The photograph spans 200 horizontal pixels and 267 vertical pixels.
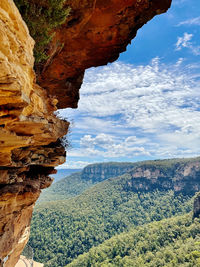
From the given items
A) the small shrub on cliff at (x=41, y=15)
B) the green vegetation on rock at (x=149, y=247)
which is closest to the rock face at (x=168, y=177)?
the green vegetation on rock at (x=149, y=247)

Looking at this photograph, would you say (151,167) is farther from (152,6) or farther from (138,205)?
(152,6)

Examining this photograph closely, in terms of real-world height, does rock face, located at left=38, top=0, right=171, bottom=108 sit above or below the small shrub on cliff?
above

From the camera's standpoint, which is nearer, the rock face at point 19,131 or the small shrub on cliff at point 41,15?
the rock face at point 19,131

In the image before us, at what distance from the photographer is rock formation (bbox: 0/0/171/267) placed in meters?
3.84

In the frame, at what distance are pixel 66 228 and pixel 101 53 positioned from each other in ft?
314

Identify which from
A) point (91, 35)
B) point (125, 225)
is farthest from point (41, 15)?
point (125, 225)

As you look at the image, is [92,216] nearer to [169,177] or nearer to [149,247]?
[149,247]

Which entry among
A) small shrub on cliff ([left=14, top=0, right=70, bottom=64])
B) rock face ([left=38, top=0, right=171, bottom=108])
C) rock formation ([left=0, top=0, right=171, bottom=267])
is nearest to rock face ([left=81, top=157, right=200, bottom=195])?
rock face ([left=38, top=0, right=171, bottom=108])

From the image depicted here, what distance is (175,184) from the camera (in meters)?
131

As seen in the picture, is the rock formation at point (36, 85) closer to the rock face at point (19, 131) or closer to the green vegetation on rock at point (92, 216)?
the rock face at point (19, 131)

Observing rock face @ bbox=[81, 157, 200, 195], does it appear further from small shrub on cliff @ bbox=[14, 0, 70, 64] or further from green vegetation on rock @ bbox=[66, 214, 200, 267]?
small shrub on cliff @ bbox=[14, 0, 70, 64]

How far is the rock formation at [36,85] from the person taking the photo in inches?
151

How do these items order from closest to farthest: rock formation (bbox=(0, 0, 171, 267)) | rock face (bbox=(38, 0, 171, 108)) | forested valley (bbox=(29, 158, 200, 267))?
rock formation (bbox=(0, 0, 171, 267))
rock face (bbox=(38, 0, 171, 108))
forested valley (bbox=(29, 158, 200, 267))

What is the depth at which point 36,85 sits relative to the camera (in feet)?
20.6
